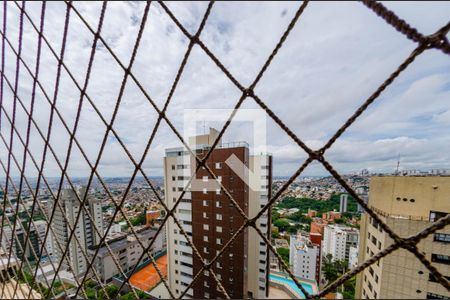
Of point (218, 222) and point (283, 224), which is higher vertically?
point (218, 222)

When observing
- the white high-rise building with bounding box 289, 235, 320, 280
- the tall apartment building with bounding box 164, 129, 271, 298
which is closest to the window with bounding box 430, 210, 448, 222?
the tall apartment building with bounding box 164, 129, 271, 298

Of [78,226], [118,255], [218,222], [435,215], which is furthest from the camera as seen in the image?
[78,226]

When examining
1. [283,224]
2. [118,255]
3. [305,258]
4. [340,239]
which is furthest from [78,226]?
[340,239]

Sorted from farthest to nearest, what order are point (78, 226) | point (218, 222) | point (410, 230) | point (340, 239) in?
point (340, 239)
point (78, 226)
point (218, 222)
point (410, 230)

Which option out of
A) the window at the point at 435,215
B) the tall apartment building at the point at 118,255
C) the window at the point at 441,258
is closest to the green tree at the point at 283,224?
the tall apartment building at the point at 118,255

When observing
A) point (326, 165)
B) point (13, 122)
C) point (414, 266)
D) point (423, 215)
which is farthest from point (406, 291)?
point (13, 122)

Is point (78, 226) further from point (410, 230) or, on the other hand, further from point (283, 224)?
point (410, 230)

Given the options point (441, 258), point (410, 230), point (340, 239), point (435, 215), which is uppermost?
point (435, 215)
